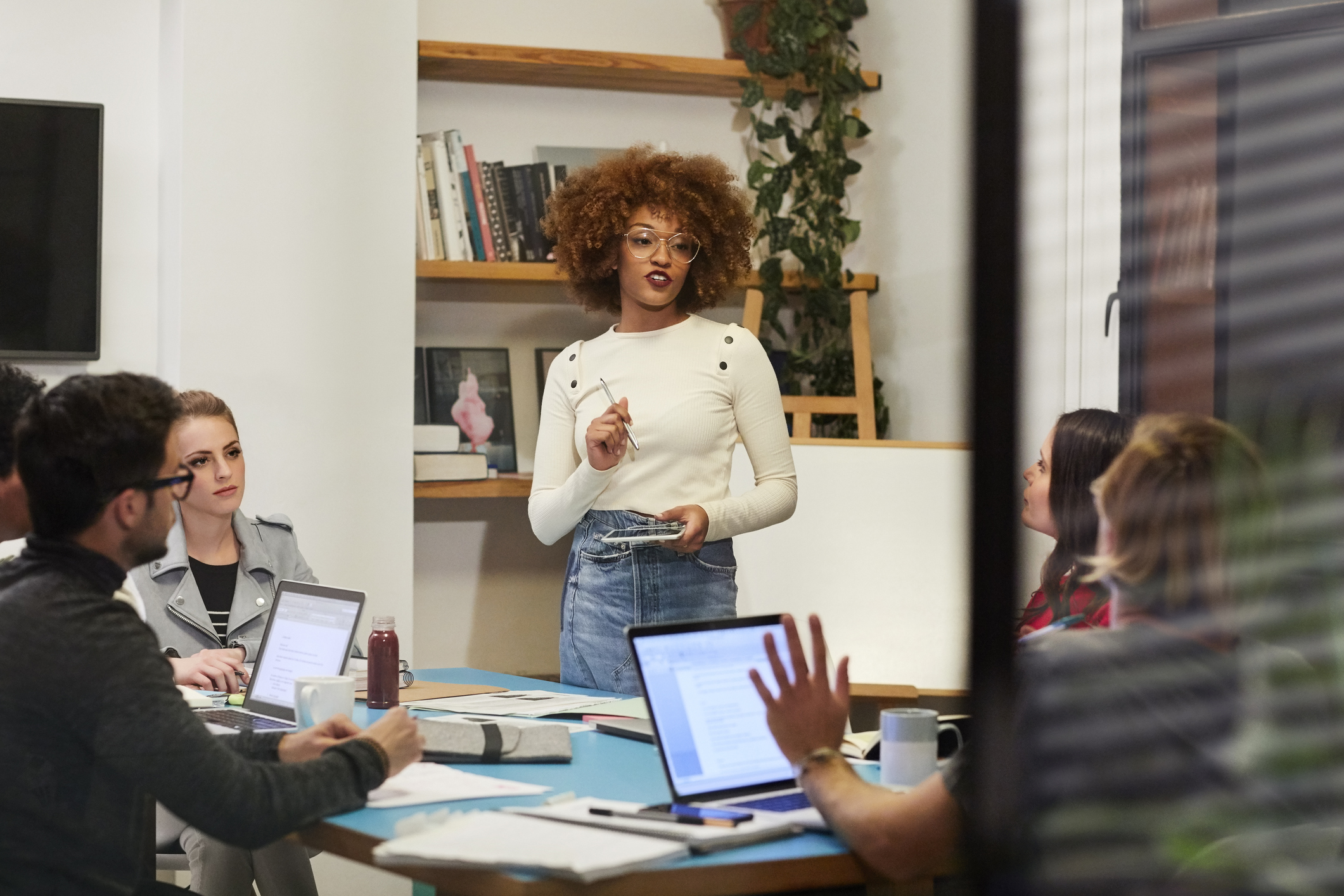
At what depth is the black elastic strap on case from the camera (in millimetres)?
1641

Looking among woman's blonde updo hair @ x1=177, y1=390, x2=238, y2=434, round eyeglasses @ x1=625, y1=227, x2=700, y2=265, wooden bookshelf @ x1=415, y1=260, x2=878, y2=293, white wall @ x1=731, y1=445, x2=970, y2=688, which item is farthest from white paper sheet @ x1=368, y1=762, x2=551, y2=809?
wooden bookshelf @ x1=415, y1=260, x2=878, y2=293

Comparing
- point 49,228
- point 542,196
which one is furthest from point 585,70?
point 49,228

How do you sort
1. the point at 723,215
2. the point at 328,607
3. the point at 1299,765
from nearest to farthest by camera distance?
the point at 1299,765 → the point at 328,607 → the point at 723,215

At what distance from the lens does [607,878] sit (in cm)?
116

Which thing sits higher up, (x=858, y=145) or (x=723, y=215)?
(x=858, y=145)

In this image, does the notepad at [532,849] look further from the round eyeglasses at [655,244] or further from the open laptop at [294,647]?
the round eyeglasses at [655,244]

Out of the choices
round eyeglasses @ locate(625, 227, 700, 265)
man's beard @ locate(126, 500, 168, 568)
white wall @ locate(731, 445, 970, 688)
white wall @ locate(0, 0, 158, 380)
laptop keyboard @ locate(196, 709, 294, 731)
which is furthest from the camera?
white wall @ locate(0, 0, 158, 380)

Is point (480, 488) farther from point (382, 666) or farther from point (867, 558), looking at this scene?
point (382, 666)

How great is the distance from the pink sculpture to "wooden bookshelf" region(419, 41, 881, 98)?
0.87 meters

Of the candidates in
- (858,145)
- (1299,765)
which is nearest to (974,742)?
(1299,765)

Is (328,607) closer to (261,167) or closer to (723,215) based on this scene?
(723,215)

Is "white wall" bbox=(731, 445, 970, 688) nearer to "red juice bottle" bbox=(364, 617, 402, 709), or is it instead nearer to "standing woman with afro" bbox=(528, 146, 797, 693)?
"standing woman with afro" bbox=(528, 146, 797, 693)

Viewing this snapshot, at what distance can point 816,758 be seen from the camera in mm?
1347

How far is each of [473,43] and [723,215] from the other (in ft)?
4.03
